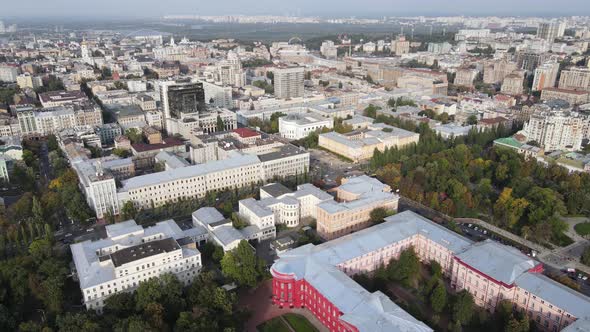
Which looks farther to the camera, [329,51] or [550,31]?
[550,31]

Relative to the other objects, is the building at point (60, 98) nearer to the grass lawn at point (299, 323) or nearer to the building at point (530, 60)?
the grass lawn at point (299, 323)

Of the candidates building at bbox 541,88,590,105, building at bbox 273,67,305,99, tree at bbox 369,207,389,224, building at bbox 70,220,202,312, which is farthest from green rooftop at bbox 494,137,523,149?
building at bbox 70,220,202,312

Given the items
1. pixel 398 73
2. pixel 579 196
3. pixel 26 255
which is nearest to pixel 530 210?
pixel 579 196

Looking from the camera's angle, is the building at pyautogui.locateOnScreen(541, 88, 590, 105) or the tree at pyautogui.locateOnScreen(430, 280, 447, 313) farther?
the building at pyautogui.locateOnScreen(541, 88, 590, 105)

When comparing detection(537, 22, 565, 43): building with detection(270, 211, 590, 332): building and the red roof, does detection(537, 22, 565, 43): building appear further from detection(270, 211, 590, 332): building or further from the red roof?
detection(270, 211, 590, 332): building

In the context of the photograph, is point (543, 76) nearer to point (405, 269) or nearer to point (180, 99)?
point (180, 99)

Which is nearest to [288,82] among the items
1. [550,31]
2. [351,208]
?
[351,208]

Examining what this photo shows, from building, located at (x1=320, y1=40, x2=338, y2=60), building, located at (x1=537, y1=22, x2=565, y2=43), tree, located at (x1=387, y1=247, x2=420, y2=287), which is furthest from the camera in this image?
building, located at (x1=537, y1=22, x2=565, y2=43)
